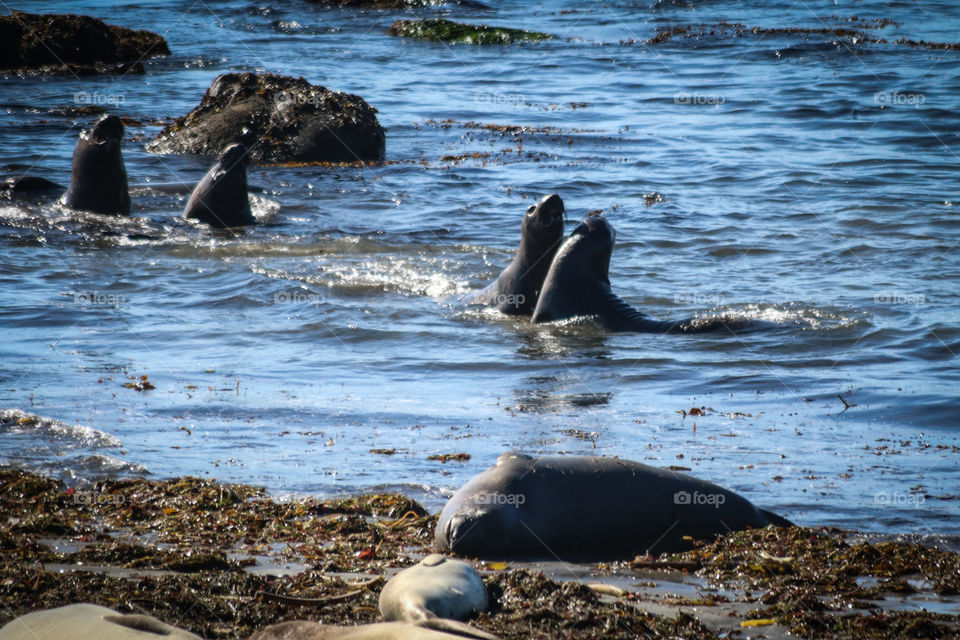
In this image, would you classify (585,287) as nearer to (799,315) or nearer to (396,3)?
(799,315)

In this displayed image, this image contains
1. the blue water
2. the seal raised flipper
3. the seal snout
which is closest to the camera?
the seal raised flipper

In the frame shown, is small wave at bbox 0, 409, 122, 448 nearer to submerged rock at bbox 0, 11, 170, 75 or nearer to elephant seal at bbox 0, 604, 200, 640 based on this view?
elephant seal at bbox 0, 604, 200, 640

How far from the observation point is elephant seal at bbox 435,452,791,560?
468cm

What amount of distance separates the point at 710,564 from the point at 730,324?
487cm

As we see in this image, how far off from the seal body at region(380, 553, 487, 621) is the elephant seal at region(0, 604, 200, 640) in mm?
772

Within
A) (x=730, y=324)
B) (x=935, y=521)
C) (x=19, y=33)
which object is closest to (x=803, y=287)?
(x=730, y=324)

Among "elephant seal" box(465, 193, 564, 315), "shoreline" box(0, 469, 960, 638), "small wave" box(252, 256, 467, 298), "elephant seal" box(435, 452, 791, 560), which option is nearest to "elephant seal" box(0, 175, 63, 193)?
"small wave" box(252, 256, 467, 298)

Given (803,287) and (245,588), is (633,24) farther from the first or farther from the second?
(245,588)

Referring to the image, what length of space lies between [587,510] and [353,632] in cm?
219

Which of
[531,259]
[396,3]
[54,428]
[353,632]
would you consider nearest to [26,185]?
[531,259]

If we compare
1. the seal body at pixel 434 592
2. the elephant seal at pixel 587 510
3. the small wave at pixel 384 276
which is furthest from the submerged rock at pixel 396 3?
the seal body at pixel 434 592

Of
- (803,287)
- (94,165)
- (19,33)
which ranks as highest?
(19,33)

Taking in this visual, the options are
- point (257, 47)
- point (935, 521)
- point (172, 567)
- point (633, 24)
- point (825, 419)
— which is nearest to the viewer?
point (172, 567)

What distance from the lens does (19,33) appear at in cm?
2392
